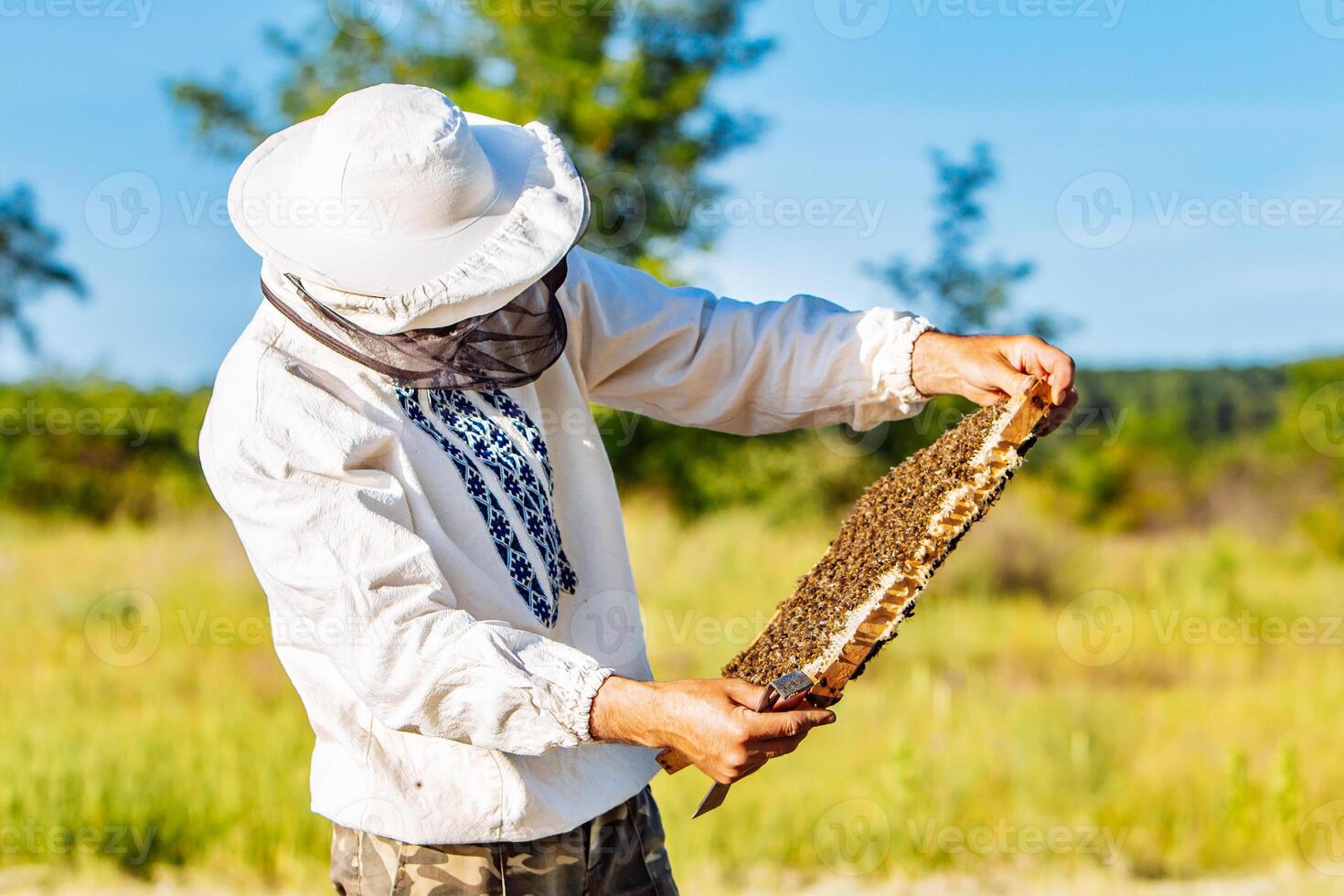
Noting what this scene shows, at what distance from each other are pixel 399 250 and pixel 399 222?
0.06 meters

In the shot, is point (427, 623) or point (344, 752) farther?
point (344, 752)

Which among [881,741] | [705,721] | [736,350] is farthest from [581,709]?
[881,741]

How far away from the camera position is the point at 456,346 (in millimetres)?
2424

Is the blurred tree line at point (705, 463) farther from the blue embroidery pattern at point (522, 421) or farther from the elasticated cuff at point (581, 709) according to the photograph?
the elasticated cuff at point (581, 709)

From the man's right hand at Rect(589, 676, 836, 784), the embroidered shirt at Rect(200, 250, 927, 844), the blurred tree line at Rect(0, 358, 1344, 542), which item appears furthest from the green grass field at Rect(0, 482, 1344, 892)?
the blurred tree line at Rect(0, 358, 1344, 542)

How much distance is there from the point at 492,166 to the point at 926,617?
8.00m

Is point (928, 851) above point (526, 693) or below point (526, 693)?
below

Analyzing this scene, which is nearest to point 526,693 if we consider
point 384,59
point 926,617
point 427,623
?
point 427,623

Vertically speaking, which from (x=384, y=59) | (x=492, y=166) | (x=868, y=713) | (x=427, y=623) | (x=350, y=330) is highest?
(x=384, y=59)

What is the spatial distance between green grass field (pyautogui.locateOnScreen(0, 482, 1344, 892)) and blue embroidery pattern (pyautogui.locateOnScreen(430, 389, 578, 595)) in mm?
3526

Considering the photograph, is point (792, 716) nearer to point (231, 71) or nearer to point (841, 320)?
point (841, 320)

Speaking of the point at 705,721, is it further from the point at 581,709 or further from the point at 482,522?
the point at 482,522

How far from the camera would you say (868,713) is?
7.56 metres

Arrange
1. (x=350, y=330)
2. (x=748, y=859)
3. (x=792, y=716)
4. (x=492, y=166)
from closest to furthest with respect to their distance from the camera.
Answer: (x=792, y=716) → (x=350, y=330) → (x=492, y=166) → (x=748, y=859)
